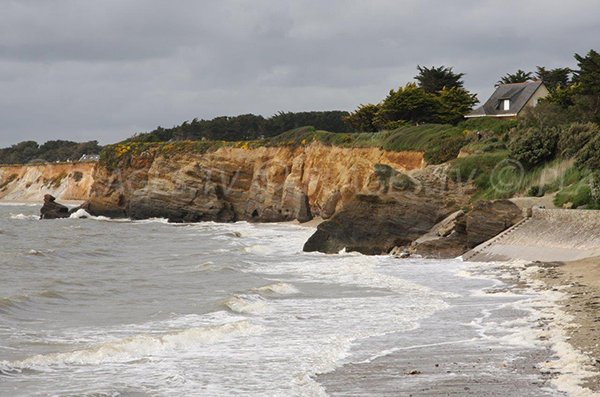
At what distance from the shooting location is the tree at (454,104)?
55.1 meters

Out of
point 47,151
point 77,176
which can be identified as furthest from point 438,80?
point 47,151

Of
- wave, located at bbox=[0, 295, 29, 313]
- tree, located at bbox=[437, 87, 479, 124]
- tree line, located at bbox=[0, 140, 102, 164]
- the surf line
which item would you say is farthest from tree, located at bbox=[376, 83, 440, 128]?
tree line, located at bbox=[0, 140, 102, 164]

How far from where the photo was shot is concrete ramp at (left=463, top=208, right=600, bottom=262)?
25.6m

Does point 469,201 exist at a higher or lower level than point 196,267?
higher

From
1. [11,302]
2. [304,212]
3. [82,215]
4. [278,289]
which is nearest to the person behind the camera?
[11,302]

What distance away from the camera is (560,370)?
40.8 ft

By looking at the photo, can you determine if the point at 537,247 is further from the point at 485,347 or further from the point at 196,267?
the point at 485,347

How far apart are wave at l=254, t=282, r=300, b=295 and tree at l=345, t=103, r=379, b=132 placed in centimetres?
3972

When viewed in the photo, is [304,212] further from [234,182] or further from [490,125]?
[490,125]

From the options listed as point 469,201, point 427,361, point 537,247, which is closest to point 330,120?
point 469,201

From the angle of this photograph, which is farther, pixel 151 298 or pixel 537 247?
pixel 537 247

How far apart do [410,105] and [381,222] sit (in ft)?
80.2

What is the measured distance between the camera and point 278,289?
2352 centimetres

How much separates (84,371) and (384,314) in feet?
23.8
